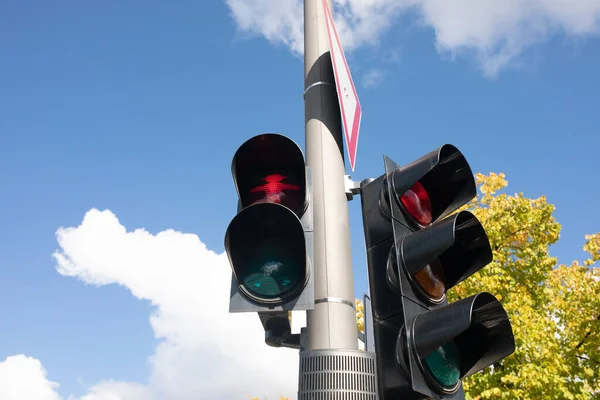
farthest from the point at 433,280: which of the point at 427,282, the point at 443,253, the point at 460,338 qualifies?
the point at 460,338

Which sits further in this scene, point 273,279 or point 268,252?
point 268,252

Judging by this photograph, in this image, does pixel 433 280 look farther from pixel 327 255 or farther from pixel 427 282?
pixel 327 255

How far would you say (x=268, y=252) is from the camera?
3.25 m

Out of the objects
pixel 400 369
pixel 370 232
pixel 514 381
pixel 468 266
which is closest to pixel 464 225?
pixel 468 266

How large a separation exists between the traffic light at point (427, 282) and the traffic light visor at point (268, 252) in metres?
0.54

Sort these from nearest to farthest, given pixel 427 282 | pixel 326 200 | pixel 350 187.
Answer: pixel 427 282 < pixel 326 200 < pixel 350 187

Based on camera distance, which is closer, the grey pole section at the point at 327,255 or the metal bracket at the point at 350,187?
the grey pole section at the point at 327,255

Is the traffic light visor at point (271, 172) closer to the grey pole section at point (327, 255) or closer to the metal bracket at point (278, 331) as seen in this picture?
the grey pole section at point (327, 255)

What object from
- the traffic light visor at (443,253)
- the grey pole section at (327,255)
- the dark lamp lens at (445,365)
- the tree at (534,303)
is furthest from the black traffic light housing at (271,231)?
the tree at (534,303)

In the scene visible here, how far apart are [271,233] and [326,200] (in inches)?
19.4

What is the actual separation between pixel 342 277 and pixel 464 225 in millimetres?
801

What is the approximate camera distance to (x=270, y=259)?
3.23 metres

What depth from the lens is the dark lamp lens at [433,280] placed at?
3.03 m

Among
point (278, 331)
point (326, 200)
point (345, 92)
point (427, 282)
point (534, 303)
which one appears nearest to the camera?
point (427, 282)
